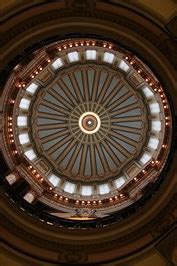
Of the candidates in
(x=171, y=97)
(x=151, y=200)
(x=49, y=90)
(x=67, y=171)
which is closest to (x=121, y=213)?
(x=151, y=200)

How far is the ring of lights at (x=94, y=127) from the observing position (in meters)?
22.8

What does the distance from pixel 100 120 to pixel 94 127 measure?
0.72 meters

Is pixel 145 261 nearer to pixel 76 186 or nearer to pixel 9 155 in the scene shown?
pixel 9 155

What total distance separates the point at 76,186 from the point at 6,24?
Result: 1379 centimetres

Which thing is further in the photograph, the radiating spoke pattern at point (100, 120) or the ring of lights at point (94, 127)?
the radiating spoke pattern at point (100, 120)

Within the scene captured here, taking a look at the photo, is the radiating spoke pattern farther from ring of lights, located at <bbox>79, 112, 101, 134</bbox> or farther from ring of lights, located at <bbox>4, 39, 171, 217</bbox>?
ring of lights, located at <bbox>79, 112, 101, 134</bbox>

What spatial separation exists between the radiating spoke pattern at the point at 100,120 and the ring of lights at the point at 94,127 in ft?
0.25

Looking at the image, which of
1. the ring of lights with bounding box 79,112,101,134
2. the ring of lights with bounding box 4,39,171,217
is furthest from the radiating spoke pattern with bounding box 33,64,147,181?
the ring of lights with bounding box 79,112,101,134

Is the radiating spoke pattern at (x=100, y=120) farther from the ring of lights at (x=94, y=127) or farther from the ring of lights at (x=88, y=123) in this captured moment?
the ring of lights at (x=88, y=123)

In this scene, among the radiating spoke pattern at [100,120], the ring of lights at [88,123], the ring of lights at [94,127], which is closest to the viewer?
the ring of lights at [94,127]

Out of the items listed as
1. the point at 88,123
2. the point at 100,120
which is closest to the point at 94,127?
the point at 88,123

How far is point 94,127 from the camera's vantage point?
31344 millimetres

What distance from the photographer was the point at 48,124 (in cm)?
3028

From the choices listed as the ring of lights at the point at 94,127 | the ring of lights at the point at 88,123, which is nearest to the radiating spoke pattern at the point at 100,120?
the ring of lights at the point at 94,127
